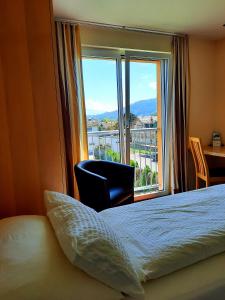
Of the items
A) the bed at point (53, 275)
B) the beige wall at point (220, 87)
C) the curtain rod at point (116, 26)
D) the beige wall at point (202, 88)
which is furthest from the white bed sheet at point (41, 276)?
the beige wall at point (220, 87)

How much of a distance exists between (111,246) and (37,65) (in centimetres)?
119

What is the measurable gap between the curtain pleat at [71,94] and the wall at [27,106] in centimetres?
119

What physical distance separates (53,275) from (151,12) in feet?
8.84

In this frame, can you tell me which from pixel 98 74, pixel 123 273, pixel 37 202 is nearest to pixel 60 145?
pixel 37 202

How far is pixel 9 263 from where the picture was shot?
0.89 metres

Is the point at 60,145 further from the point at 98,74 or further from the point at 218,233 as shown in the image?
the point at 98,74

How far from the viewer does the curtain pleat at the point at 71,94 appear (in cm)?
272

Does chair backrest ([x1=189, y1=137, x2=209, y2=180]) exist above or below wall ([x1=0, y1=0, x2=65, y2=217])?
below

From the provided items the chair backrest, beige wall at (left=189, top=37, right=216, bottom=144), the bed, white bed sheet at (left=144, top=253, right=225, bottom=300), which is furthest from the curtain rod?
white bed sheet at (left=144, top=253, right=225, bottom=300)

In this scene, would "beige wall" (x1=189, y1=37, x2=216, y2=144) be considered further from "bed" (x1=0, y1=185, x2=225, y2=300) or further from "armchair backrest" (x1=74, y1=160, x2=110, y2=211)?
"bed" (x1=0, y1=185, x2=225, y2=300)

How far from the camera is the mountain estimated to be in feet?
10.7

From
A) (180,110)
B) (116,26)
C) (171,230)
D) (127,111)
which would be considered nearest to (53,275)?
(171,230)

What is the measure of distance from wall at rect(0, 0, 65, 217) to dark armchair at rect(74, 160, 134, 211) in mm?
752

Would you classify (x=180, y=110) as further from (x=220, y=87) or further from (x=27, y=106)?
(x=27, y=106)
